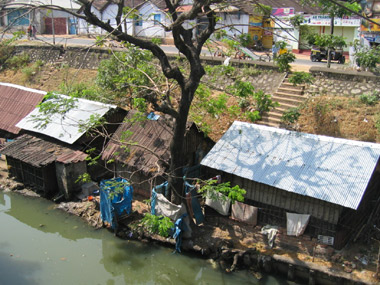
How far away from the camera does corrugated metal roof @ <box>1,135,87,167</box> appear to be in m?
13.4

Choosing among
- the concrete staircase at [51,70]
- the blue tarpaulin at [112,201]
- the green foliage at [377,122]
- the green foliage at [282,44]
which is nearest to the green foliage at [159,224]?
the blue tarpaulin at [112,201]

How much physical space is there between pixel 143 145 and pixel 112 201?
A: 7.81ft

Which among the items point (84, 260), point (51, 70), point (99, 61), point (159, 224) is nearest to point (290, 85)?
point (159, 224)

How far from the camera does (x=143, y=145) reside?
1315 cm

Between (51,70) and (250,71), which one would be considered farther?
(51,70)

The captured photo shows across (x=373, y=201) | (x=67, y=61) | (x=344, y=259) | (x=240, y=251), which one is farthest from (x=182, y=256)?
(x=67, y=61)

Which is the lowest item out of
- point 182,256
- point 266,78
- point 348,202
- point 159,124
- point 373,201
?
point 182,256

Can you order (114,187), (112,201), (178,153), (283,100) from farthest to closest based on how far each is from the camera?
(283,100) < (114,187) < (112,201) < (178,153)

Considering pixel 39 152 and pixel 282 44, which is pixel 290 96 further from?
pixel 39 152

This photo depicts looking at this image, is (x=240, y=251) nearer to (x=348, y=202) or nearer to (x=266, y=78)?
(x=348, y=202)

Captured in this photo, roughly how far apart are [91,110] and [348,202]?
9.57 metres

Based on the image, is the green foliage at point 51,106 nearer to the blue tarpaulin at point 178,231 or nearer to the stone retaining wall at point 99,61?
the stone retaining wall at point 99,61

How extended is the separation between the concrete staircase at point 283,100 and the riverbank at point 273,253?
5.07m

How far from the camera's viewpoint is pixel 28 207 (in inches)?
537
